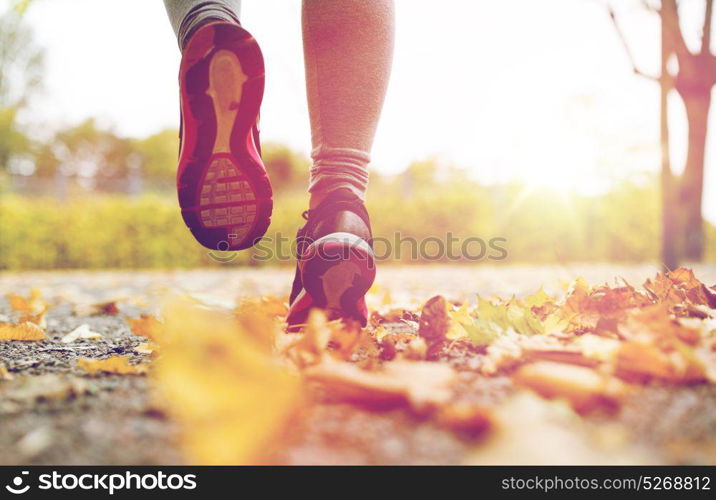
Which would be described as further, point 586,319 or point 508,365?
point 586,319

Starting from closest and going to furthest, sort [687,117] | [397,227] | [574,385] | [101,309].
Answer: [574,385]
[101,309]
[687,117]
[397,227]

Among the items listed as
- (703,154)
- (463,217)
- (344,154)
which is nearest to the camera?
(344,154)

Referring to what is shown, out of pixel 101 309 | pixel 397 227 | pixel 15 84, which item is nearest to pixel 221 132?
pixel 101 309

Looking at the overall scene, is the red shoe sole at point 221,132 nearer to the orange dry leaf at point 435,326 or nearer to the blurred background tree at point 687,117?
the orange dry leaf at point 435,326

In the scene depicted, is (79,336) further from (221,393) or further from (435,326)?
(221,393)

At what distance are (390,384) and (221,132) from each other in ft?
2.38

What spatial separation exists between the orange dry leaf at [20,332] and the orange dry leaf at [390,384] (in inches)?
31.2

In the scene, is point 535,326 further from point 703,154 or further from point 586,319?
point 703,154

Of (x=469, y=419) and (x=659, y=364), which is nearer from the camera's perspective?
(x=469, y=419)

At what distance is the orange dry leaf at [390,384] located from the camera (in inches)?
24.9

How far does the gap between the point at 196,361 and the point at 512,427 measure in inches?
11.7

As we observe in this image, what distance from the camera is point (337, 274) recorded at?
3.50 ft
